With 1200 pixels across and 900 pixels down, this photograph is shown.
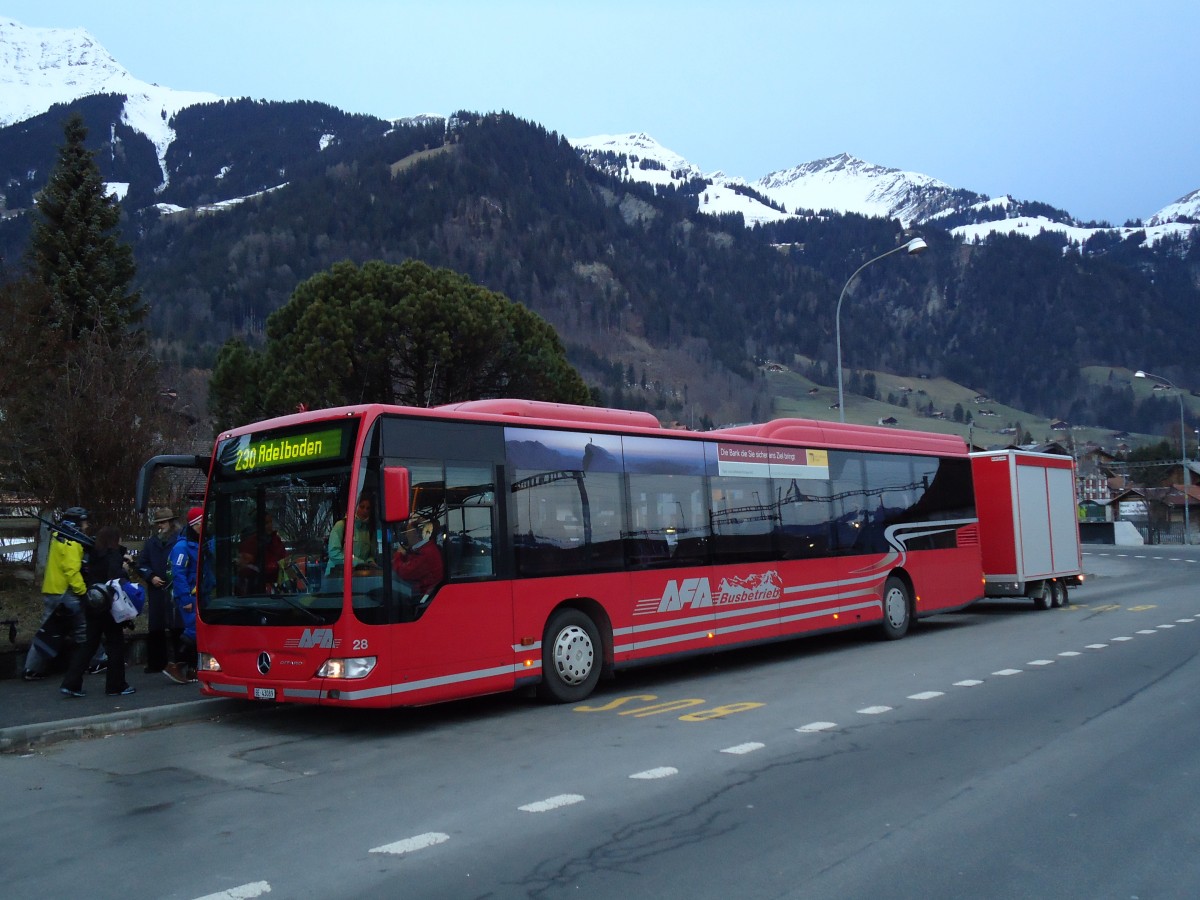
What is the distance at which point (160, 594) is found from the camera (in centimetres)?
1180

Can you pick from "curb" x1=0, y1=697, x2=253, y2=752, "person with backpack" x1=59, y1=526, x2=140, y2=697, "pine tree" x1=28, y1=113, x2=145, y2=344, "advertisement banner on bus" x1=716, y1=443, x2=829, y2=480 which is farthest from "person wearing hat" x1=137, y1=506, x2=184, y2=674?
"pine tree" x1=28, y1=113, x2=145, y2=344

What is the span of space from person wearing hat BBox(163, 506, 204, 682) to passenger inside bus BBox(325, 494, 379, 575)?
329cm

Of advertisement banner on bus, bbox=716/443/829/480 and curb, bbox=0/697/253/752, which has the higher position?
advertisement banner on bus, bbox=716/443/829/480

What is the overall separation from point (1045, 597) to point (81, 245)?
23176 mm

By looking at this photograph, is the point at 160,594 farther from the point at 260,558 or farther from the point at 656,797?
the point at 656,797

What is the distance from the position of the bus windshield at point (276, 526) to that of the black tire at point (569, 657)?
8.25 ft

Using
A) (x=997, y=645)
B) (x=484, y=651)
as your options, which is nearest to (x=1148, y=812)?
(x=484, y=651)

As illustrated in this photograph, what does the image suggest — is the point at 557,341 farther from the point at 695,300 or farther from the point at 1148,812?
the point at 695,300

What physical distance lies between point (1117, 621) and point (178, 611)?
15318 millimetres

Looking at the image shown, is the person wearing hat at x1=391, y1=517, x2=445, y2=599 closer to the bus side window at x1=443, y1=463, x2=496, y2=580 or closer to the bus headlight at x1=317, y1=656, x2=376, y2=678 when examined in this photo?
the bus side window at x1=443, y1=463, x2=496, y2=580

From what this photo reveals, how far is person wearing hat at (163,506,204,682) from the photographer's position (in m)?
11.7

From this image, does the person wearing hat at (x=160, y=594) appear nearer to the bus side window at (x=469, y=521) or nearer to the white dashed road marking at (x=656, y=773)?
the bus side window at (x=469, y=521)

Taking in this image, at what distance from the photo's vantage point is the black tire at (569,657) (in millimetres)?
10664

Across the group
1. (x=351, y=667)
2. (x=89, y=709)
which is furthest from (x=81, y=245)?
(x=351, y=667)
